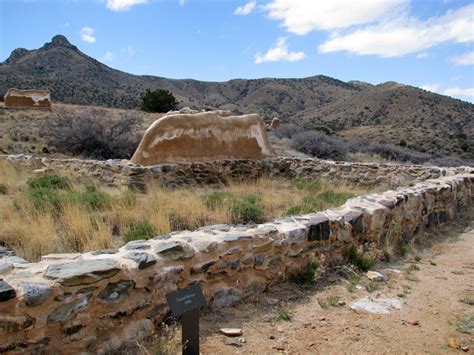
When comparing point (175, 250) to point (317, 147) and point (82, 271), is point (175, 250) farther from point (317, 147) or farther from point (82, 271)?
point (317, 147)

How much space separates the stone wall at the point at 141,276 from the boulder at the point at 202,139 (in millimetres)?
5209

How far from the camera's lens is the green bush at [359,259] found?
467cm

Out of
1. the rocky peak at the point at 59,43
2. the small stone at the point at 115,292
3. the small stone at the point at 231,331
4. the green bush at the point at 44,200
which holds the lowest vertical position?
the small stone at the point at 231,331

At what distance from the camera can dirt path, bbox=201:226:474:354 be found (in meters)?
3.00

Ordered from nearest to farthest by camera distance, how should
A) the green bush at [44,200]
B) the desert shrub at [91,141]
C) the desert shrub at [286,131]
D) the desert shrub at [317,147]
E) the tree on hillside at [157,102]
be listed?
the green bush at [44,200], the desert shrub at [91,141], the desert shrub at [317,147], the desert shrub at [286,131], the tree on hillside at [157,102]

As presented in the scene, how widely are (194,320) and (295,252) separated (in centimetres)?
177

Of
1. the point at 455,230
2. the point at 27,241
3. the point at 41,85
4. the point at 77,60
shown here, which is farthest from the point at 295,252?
the point at 77,60

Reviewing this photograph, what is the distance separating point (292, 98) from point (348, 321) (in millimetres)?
58318

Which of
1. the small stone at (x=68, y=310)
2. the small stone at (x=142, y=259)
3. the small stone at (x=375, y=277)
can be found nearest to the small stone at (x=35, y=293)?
the small stone at (x=68, y=310)

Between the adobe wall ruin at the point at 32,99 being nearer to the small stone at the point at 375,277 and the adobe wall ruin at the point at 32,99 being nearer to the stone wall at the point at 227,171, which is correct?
the stone wall at the point at 227,171

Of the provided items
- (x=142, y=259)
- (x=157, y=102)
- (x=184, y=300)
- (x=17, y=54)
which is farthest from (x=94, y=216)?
(x=17, y=54)

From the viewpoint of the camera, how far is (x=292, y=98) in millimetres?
59812

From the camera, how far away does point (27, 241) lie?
4.22 meters

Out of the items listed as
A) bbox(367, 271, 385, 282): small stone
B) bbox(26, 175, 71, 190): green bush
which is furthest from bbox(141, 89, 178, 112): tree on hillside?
bbox(367, 271, 385, 282): small stone
